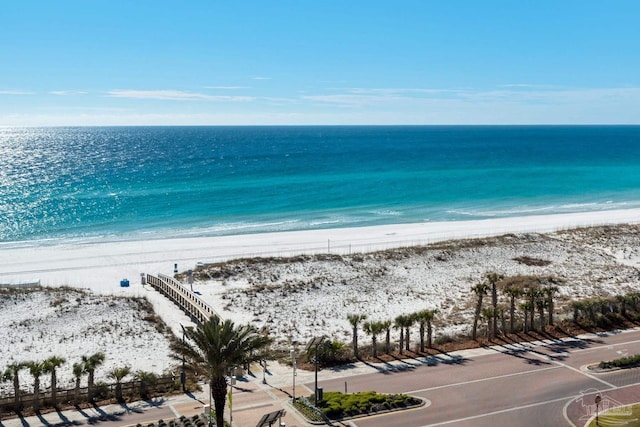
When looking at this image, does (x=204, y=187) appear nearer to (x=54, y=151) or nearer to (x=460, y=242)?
(x=460, y=242)

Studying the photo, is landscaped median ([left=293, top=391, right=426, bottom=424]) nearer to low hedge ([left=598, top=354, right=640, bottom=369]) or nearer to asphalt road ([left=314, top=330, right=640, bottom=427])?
asphalt road ([left=314, top=330, right=640, bottom=427])

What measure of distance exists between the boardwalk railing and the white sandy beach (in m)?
0.90

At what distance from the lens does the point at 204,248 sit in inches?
2611

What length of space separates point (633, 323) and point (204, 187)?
264ft

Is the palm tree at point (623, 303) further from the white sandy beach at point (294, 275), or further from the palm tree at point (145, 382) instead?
the palm tree at point (145, 382)

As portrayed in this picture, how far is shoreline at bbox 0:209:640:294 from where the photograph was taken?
56.1 m

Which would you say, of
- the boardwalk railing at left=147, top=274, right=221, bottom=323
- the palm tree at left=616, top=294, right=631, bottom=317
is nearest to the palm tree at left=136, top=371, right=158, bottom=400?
the boardwalk railing at left=147, top=274, right=221, bottom=323

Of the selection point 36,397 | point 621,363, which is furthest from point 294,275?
point 621,363

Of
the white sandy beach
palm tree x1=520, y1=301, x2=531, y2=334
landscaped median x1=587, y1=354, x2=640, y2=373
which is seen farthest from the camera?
the white sandy beach

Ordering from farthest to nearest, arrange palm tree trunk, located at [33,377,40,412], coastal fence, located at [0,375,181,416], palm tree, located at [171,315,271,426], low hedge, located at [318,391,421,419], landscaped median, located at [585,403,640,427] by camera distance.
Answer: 1. coastal fence, located at [0,375,181,416]
2. palm tree trunk, located at [33,377,40,412]
3. low hedge, located at [318,391,421,419]
4. landscaped median, located at [585,403,640,427]
5. palm tree, located at [171,315,271,426]

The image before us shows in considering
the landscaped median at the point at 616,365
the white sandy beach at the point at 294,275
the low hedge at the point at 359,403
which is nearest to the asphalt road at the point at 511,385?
the landscaped median at the point at 616,365

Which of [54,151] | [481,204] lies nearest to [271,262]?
[481,204]

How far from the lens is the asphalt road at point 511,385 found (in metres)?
26.8

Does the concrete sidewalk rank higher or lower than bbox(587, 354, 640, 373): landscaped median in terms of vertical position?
lower
